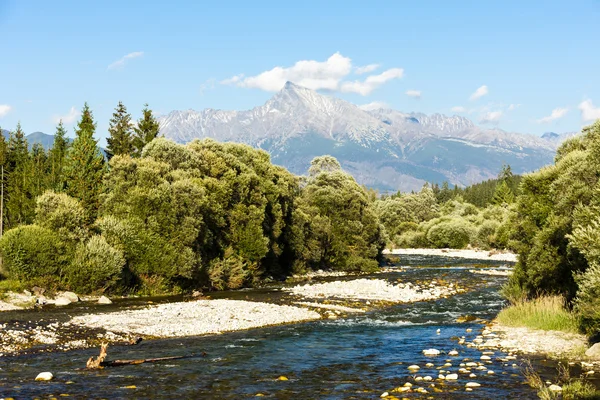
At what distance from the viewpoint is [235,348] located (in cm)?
2738

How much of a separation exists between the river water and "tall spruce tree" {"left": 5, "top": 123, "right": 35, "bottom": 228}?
1867 inches

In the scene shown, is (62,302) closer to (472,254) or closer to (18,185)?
(18,185)

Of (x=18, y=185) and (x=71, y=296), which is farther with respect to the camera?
(x=18, y=185)

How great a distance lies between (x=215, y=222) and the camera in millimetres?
57906

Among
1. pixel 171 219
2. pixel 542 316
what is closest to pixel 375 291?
pixel 171 219

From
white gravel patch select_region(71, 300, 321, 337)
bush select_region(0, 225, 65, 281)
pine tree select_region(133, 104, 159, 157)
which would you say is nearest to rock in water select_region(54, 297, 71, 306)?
bush select_region(0, 225, 65, 281)

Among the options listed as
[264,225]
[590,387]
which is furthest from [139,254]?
[590,387]

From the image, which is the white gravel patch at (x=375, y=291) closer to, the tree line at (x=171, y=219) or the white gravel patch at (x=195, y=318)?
the tree line at (x=171, y=219)

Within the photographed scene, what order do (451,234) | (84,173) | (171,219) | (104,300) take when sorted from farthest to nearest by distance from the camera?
(451,234) → (84,173) → (171,219) → (104,300)

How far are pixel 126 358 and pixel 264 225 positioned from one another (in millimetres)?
40023

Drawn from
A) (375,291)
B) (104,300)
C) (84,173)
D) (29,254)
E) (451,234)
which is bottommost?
(375,291)

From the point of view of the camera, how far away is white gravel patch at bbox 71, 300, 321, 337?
31728 millimetres

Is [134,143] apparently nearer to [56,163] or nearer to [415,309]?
[56,163]

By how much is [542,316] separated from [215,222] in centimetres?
3571
